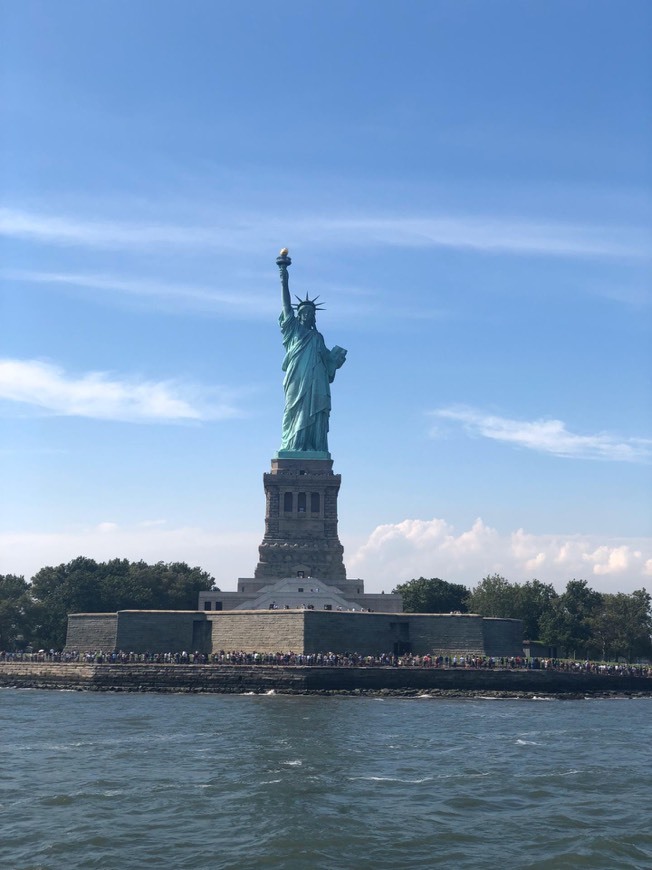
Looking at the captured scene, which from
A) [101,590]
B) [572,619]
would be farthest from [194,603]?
[572,619]

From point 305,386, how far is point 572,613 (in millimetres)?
26744

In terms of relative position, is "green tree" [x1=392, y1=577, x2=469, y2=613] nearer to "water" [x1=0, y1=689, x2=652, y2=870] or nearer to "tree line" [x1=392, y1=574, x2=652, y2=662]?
"tree line" [x1=392, y1=574, x2=652, y2=662]

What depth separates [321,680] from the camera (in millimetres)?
51875

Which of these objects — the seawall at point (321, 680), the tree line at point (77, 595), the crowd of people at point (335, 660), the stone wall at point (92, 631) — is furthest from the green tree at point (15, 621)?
the seawall at point (321, 680)

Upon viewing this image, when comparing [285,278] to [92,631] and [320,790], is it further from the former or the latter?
[320,790]

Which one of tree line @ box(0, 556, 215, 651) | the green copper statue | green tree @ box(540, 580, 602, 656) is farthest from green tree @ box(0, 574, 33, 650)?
green tree @ box(540, 580, 602, 656)

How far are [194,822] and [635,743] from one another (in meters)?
19.2

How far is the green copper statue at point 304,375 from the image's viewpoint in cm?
7725

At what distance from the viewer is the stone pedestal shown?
7150 cm

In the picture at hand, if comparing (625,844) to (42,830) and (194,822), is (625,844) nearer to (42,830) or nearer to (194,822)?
(194,822)

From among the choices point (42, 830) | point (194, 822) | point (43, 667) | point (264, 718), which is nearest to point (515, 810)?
point (194, 822)

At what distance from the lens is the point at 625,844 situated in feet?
69.1

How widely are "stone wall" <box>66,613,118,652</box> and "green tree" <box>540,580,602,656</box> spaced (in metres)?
33.3

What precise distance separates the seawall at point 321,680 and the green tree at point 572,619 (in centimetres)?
1916
